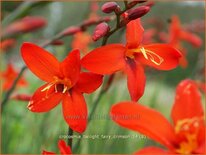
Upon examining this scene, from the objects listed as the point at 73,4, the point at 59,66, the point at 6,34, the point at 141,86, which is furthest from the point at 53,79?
the point at 73,4

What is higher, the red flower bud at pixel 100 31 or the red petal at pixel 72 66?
the red flower bud at pixel 100 31

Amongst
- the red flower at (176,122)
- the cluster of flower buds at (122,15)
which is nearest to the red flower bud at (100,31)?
the cluster of flower buds at (122,15)

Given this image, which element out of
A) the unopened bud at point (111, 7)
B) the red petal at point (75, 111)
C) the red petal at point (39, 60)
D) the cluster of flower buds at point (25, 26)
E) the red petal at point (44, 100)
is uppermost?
the unopened bud at point (111, 7)

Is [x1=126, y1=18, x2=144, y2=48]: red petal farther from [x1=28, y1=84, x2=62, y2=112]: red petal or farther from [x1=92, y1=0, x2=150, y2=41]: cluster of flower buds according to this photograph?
[x1=28, y1=84, x2=62, y2=112]: red petal

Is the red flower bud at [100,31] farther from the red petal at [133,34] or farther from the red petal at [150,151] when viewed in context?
the red petal at [150,151]

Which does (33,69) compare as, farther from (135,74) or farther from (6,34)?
(6,34)

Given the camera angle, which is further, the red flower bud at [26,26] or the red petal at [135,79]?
the red flower bud at [26,26]

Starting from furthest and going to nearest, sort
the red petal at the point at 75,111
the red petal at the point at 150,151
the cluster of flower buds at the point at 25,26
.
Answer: the cluster of flower buds at the point at 25,26
the red petal at the point at 75,111
the red petal at the point at 150,151
